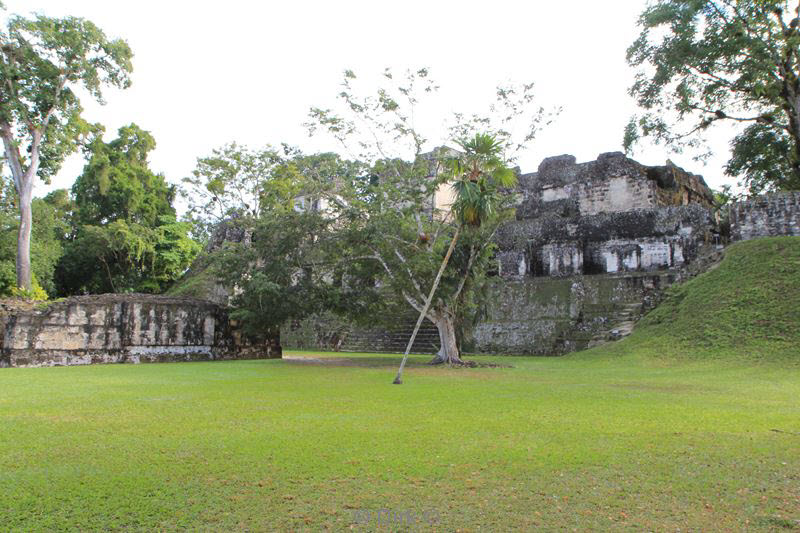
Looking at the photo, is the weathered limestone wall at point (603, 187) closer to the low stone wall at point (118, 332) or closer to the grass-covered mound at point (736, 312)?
the grass-covered mound at point (736, 312)

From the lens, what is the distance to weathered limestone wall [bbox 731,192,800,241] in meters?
17.2

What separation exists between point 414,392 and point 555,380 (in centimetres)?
295

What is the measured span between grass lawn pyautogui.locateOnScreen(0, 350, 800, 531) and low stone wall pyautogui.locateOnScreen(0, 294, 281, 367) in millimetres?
6453

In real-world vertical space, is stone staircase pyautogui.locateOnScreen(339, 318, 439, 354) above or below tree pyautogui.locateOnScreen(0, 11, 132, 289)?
below

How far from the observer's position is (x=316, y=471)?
12.6ft

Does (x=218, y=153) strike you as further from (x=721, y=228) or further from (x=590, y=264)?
(x=721, y=228)

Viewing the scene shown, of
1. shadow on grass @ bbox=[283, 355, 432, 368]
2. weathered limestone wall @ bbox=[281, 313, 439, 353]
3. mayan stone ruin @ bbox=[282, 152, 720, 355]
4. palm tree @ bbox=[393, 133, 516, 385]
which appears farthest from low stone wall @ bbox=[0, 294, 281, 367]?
palm tree @ bbox=[393, 133, 516, 385]

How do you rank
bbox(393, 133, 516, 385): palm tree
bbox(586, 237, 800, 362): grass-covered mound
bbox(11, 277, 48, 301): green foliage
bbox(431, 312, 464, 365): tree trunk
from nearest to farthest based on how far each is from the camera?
bbox(393, 133, 516, 385): palm tree < bbox(586, 237, 800, 362): grass-covered mound < bbox(431, 312, 464, 365): tree trunk < bbox(11, 277, 48, 301): green foliage

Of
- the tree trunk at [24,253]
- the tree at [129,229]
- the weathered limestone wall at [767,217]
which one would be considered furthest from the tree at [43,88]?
the weathered limestone wall at [767,217]

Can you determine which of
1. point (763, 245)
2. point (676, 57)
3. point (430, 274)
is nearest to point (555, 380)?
point (430, 274)

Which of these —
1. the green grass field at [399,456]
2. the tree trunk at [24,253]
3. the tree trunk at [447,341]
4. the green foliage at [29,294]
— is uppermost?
the tree trunk at [24,253]

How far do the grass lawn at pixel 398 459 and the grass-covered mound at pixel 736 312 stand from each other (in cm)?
518

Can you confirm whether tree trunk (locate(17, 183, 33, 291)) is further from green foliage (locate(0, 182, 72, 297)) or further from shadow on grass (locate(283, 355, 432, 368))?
shadow on grass (locate(283, 355, 432, 368))

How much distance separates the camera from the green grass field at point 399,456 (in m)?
3.06
